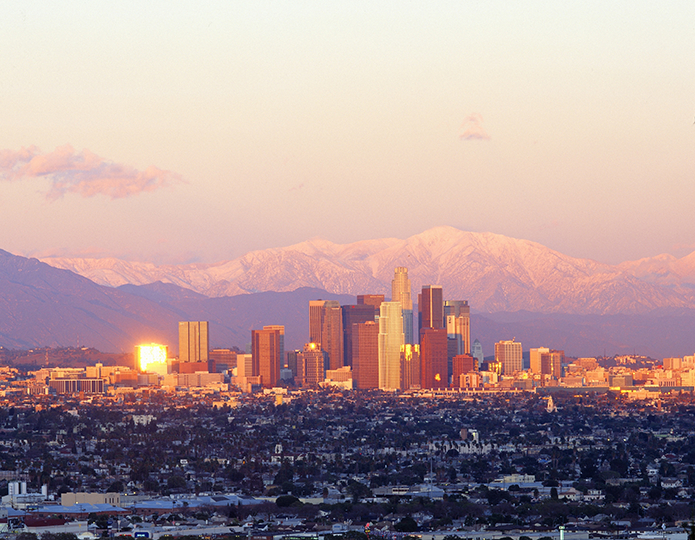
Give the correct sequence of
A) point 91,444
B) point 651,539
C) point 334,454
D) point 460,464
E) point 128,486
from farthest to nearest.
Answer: point 91,444 < point 334,454 < point 460,464 < point 128,486 < point 651,539

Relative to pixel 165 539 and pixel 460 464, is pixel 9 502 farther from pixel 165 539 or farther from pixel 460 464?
pixel 460 464

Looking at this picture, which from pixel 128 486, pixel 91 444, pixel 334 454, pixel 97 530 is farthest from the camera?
pixel 91 444

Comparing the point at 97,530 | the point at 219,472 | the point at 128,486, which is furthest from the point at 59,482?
the point at 97,530

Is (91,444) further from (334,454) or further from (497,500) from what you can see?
(497,500)

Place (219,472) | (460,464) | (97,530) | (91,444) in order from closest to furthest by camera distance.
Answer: (97,530) → (219,472) → (460,464) → (91,444)

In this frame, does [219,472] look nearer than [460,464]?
Yes

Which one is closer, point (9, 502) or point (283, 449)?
point (9, 502)

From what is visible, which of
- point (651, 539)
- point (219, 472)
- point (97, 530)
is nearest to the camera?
point (651, 539)

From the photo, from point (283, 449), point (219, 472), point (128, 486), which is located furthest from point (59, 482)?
point (283, 449)

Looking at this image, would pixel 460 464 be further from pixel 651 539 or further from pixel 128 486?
pixel 651 539
